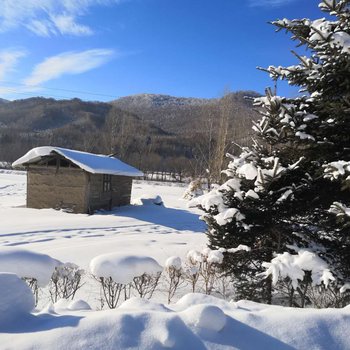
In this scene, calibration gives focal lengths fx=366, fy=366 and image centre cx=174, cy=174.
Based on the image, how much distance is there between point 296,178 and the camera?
5602 millimetres

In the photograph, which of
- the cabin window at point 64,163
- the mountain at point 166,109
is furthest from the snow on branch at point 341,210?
the mountain at point 166,109

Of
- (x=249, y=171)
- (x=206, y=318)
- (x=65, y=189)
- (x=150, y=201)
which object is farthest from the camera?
(x=150, y=201)

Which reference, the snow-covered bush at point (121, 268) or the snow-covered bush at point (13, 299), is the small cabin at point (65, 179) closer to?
the snow-covered bush at point (121, 268)

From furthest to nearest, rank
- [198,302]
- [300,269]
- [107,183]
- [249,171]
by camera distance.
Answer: [107,183], [249,171], [300,269], [198,302]

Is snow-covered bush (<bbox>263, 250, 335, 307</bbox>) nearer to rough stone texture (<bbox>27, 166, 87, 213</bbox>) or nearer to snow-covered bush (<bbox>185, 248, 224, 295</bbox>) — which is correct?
snow-covered bush (<bbox>185, 248, 224, 295</bbox>)

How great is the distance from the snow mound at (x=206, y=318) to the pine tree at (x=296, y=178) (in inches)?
99.1

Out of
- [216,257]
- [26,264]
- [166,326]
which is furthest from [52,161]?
[166,326]

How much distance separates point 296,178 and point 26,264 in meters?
4.14

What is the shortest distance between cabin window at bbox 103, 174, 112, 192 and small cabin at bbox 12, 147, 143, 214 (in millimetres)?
58

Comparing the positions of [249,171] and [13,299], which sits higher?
[249,171]

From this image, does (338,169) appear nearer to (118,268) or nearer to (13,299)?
(118,268)

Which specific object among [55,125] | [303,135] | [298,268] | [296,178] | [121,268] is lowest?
[121,268]

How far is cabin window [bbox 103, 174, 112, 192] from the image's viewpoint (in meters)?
21.0

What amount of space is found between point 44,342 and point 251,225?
149 inches
